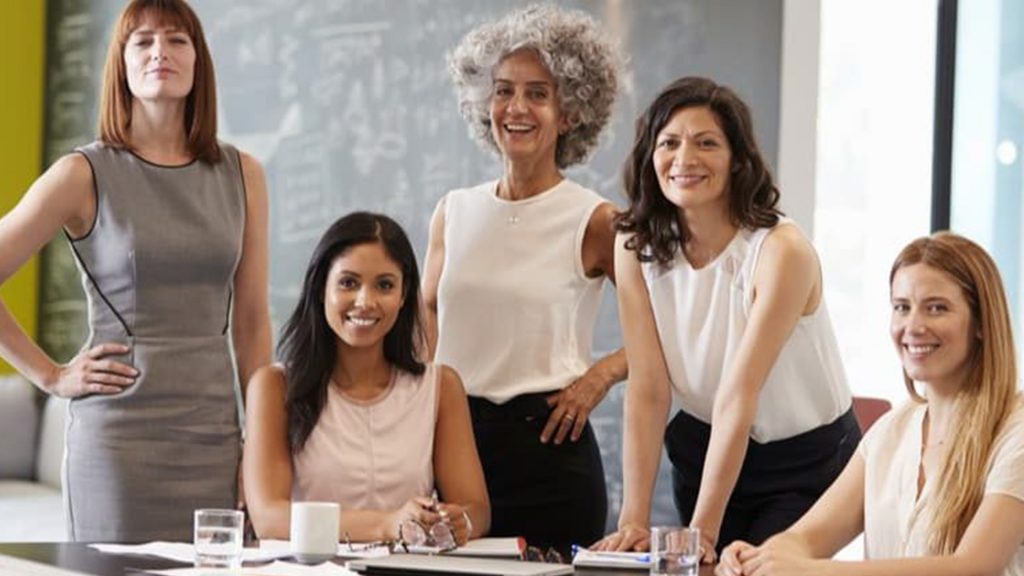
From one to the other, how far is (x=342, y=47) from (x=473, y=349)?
9.06 ft

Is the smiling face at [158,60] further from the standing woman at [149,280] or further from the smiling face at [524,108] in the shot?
the smiling face at [524,108]

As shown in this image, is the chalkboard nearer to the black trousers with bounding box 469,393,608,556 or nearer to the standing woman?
the black trousers with bounding box 469,393,608,556

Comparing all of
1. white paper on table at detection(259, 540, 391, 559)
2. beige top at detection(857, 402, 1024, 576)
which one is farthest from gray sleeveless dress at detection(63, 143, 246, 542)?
beige top at detection(857, 402, 1024, 576)

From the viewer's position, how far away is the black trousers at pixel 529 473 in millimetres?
3479

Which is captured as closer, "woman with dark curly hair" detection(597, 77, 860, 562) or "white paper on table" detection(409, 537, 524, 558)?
"white paper on table" detection(409, 537, 524, 558)

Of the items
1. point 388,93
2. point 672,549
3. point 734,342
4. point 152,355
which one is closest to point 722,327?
point 734,342

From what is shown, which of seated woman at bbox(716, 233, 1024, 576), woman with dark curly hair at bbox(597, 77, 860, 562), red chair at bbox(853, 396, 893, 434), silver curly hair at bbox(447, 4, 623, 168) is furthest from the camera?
red chair at bbox(853, 396, 893, 434)

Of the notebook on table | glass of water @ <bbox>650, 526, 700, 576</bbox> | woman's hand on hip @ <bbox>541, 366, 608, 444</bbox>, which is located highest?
woman's hand on hip @ <bbox>541, 366, 608, 444</bbox>

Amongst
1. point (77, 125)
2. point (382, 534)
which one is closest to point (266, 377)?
point (382, 534)

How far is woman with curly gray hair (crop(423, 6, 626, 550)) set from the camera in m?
3.49

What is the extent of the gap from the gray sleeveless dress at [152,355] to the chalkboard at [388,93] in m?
1.94

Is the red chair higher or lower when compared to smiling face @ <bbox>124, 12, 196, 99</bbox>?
lower

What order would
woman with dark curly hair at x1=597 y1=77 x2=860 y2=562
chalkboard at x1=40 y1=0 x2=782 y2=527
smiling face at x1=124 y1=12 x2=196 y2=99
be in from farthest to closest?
chalkboard at x1=40 y1=0 x2=782 y2=527
smiling face at x1=124 y1=12 x2=196 y2=99
woman with dark curly hair at x1=597 y1=77 x2=860 y2=562

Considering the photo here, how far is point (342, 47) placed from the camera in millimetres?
6094
